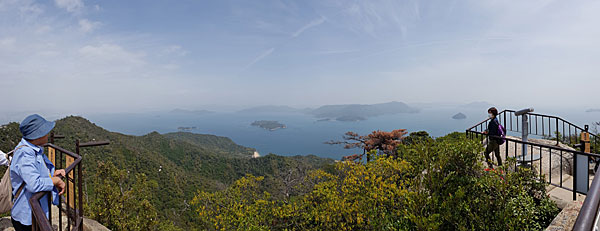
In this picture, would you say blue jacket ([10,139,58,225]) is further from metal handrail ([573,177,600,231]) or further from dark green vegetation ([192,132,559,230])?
dark green vegetation ([192,132,559,230])

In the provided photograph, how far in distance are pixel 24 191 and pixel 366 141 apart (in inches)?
426

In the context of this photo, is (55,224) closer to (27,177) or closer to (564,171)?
(27,177)

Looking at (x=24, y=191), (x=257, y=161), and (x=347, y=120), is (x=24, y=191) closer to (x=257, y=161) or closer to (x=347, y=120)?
(x=257, y=161)

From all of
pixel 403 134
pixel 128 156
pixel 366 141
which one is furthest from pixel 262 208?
pixel 128 156

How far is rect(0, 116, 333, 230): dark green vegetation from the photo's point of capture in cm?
657

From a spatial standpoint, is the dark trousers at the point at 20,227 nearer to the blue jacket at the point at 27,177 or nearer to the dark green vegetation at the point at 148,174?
the blue jacket at the point at 27,177

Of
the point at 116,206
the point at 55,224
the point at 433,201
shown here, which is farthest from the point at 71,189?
the point at 116,206

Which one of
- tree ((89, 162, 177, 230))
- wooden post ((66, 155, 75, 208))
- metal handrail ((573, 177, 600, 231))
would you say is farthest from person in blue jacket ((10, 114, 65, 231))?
tree ((89, 162, 177, 230))

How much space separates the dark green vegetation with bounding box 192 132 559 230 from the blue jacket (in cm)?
334

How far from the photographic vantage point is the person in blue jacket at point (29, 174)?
194 centimetres

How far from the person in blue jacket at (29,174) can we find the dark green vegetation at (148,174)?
4727 mm

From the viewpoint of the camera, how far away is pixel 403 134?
1154 cm

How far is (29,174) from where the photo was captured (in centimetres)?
196

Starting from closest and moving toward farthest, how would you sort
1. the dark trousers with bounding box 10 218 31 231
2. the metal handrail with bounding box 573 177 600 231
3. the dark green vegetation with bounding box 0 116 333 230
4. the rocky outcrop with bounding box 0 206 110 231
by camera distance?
the metal handrail with bounding box 573 177 600 231, the dark trousers with bounding box 10 218 31 231, the rocky outcrop with bounding box 0 206 110 231, the dark green vegetation with bounding box 0 116 333 230
